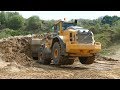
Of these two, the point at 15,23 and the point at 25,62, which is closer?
→ the point at 25,62

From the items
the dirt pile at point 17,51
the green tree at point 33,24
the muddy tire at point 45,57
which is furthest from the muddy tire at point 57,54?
the green tree at point 33,24

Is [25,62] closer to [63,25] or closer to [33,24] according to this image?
[63,25]

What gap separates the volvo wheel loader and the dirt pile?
101cm

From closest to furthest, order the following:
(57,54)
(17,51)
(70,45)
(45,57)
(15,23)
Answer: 1. (70,45)
2. (57,54)
3. (45,57)
4. (17,51)
5. (15,23)

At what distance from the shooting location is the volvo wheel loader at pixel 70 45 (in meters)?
11.7

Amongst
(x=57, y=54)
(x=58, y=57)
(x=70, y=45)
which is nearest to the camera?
(x=70, y=45)

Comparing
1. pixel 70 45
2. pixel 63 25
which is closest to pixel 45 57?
pixel 63 25

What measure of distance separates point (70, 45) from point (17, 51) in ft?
12.8

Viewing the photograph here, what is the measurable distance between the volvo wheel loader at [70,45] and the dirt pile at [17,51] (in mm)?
1007

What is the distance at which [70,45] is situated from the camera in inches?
455

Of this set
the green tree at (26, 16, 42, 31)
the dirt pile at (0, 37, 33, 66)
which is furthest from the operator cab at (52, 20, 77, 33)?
the green tree at (26, 16, 42, 31)

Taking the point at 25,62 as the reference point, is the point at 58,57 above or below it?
above
